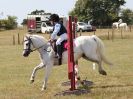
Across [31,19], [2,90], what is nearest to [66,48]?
[2,90]

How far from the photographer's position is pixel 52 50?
563 inches

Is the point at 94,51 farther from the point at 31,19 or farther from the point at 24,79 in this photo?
the point at 31,19

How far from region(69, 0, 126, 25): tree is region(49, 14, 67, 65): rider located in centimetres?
7956

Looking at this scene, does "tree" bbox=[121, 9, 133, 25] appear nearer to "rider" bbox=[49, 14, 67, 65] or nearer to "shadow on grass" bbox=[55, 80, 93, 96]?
"shadow on grass" bbox=[55, 80, 93, 96]

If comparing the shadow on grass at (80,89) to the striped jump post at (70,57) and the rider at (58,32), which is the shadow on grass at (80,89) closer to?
the striped jump post at (70,57)

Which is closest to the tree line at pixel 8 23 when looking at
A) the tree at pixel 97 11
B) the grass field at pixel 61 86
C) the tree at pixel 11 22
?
the tree at pixel 11 22

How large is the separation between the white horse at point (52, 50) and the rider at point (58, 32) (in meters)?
0.24

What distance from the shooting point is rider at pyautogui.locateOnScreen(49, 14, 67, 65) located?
1371cm

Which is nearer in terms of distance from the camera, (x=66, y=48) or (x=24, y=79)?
(x=66, y=48)

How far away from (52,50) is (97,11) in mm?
81088

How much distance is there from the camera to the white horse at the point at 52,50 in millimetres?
14070

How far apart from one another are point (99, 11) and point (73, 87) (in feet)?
269

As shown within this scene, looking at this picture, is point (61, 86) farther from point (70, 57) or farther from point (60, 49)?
point (70, 57)

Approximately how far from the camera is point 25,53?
14.0 meters
